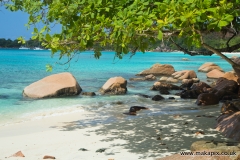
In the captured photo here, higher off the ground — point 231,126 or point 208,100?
point 231,126

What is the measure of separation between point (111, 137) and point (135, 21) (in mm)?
3450

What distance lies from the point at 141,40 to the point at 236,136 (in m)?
2.95

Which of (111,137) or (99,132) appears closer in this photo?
(111,137)

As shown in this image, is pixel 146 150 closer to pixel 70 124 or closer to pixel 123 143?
pixel 123 143

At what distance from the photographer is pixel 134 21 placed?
3.84 metres

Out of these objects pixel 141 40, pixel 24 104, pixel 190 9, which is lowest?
pixel 24 104

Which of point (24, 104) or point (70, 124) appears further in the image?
point (24, 104)

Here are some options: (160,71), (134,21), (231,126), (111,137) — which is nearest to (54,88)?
(111,137)

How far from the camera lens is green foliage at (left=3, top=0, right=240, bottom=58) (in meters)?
3.57

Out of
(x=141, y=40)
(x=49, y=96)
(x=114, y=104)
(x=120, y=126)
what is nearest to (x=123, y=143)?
(x=120, y=126)

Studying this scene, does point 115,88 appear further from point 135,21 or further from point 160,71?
point 160,71

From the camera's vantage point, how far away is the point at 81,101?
13.5 meters

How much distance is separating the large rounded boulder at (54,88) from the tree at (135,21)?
9.37 meters

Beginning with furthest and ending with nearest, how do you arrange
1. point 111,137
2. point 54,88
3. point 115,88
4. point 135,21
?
point 115,88
point 54,88
point 111,137
point 135,21
